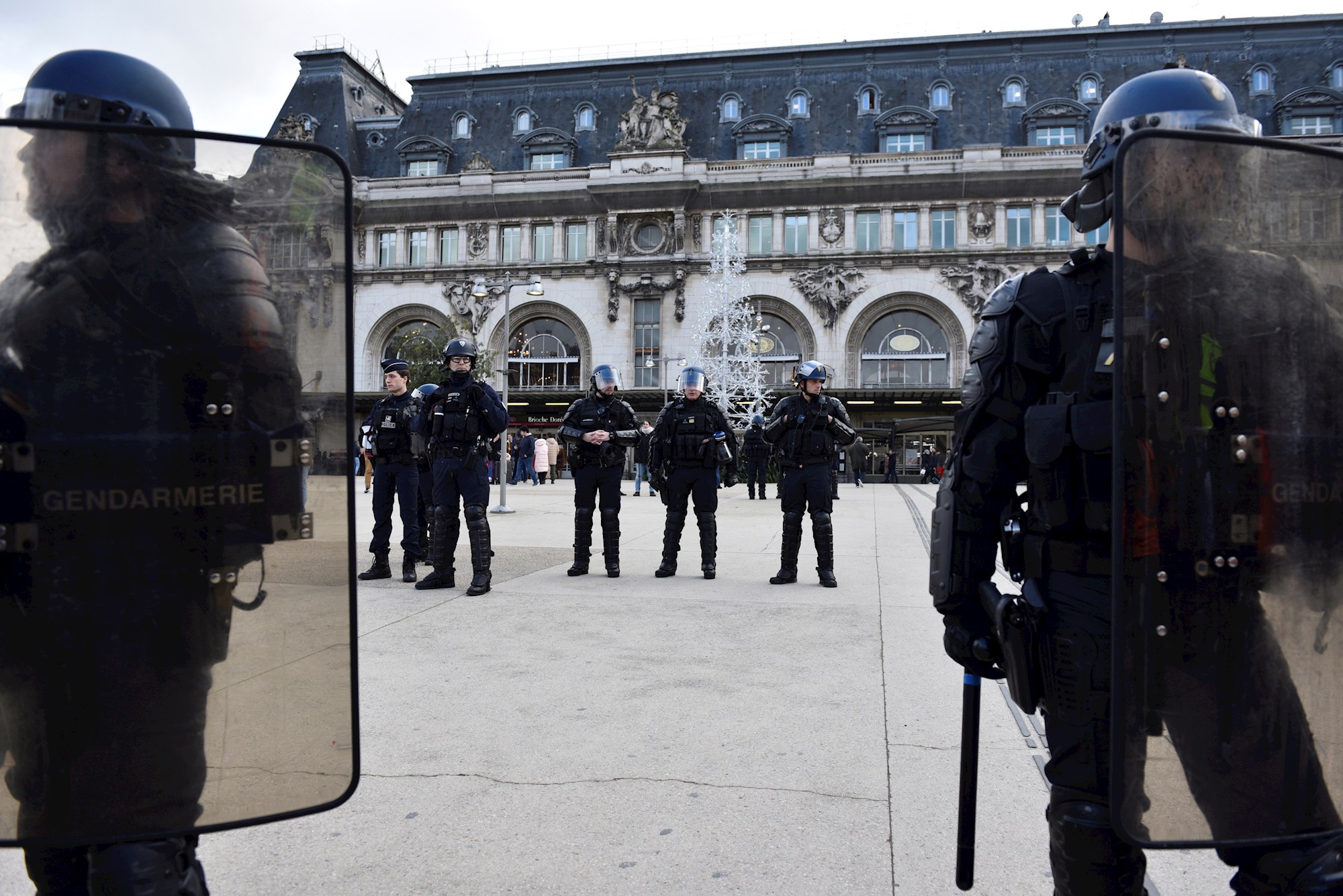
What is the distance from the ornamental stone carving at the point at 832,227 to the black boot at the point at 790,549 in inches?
1397

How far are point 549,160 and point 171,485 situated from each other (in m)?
47.6

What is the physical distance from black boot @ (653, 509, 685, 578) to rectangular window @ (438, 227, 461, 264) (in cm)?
3897

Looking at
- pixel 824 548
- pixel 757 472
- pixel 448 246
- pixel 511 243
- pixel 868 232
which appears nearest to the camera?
pixel 824 548

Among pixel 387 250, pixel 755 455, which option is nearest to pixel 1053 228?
pixel 755 455

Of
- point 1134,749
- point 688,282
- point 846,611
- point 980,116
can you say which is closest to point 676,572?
point 846,611

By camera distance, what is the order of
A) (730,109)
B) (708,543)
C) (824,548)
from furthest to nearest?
(730,109)
(708,543)
(824,548)

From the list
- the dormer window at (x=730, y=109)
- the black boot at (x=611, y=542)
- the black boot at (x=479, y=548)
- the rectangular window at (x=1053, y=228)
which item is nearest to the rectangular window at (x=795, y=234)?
the dormer window at (x=730, y=109)

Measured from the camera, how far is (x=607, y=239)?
143 feet

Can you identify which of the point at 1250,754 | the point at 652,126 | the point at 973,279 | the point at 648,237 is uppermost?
the point at 652,126

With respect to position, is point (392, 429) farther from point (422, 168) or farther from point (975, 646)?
point (422, 168)

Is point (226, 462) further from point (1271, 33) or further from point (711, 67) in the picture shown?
point (1271, 33)

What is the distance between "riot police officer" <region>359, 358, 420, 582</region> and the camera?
861 centimetres

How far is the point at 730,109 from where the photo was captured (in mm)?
45812

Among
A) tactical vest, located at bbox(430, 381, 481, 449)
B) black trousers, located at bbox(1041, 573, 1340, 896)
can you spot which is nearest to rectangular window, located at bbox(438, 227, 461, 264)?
tactical vest, located at bbox(430, 381, 481, 449)
